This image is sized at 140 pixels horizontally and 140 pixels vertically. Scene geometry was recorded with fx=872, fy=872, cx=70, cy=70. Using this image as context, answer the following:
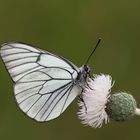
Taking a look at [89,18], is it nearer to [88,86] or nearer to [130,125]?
[130,125]

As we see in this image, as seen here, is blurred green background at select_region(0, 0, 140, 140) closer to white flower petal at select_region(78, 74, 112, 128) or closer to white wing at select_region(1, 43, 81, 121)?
white wing at select_region(1, 43, 81, 121)

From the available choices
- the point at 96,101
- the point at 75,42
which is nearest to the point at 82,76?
the point at 96,101

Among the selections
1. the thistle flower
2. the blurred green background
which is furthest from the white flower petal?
the blurred green background

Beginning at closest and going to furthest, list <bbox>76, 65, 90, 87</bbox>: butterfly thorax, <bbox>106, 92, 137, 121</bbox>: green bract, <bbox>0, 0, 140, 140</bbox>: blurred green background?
<bbox>106, 92, 137, 121</bbox>: green bract → <bbox>76, 65, 90, 87</bbox>: butterfly thorax → <bbox>0, 0, 140, 140</bbox>: blurred green background

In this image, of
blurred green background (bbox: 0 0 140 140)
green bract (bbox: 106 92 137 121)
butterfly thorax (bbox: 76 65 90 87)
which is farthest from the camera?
blurred green background (bbox: 0 0 140 140)

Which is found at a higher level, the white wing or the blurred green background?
the white wing

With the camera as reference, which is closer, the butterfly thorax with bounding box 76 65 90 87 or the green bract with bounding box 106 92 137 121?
the green bract with bounding box 106 92 137 121

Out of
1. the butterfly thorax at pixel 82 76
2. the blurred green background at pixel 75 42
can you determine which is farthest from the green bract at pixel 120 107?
the blurred green background at pixel 75 42

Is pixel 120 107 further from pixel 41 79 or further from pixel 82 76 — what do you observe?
pixel 41 79
